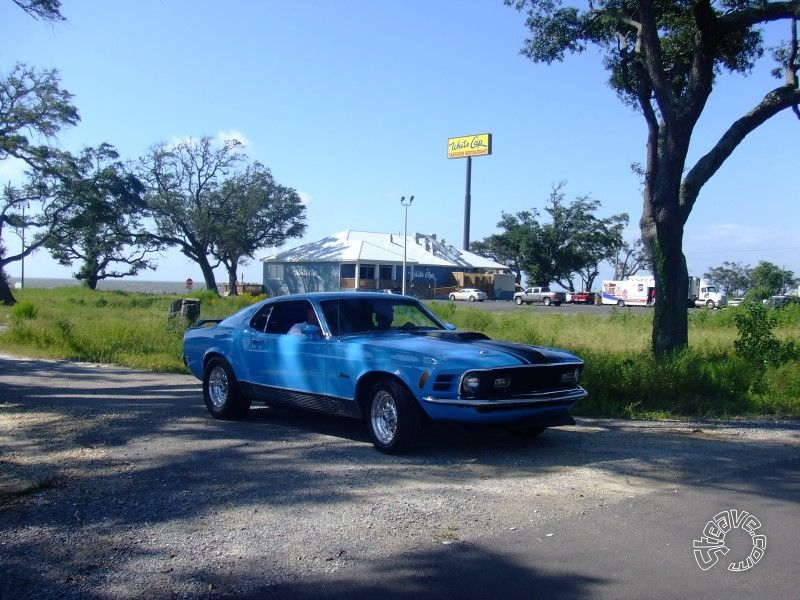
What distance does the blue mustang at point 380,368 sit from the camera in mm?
7160

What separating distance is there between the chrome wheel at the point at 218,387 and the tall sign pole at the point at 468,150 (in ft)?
235

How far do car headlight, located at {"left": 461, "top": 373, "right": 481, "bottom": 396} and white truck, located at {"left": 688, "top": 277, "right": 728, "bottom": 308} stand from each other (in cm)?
5840

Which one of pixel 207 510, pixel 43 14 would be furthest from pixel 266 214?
pixel 207 510

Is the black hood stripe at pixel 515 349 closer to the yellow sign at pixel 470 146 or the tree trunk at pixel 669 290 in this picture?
the tree trunk at pixel 669 290

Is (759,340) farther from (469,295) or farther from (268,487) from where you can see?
(469,295)

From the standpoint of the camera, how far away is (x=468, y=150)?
84.5 m

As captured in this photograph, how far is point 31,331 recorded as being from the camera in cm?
1948

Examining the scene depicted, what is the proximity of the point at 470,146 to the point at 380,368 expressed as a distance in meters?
79.2

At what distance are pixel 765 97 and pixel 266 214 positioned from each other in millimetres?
55501

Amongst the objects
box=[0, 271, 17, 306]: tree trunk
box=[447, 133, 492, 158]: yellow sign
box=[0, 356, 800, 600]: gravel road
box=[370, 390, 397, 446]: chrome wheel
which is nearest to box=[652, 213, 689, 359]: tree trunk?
box=[0, 356, 800, 600]: gravel road

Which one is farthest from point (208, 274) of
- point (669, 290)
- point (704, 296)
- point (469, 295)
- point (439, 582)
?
point (439, 582)

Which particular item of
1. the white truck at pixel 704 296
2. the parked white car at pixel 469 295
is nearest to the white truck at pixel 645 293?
the white truck at pixel 704 296

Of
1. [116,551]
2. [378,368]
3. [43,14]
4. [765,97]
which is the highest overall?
[43,14]

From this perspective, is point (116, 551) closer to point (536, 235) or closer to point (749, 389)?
point (749, 389)
